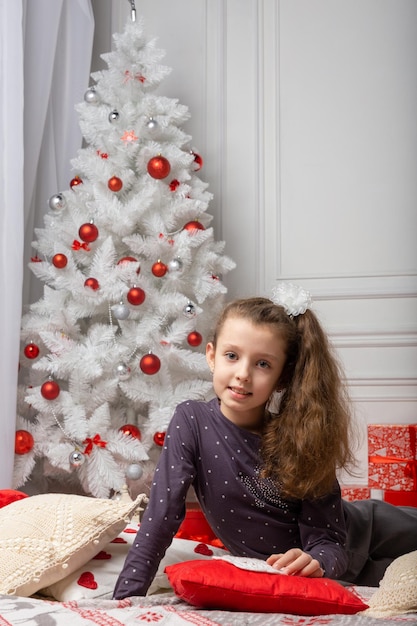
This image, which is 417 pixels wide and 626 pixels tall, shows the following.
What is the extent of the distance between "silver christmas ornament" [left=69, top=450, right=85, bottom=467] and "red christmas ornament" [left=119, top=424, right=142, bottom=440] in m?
0.14

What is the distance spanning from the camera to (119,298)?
2463 mm

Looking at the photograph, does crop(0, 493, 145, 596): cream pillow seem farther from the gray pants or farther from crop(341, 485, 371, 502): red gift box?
crop(341, 485, 371, 502): red gift box

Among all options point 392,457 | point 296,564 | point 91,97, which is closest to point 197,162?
point 91,97

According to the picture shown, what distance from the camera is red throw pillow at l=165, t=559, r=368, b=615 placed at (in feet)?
3.76

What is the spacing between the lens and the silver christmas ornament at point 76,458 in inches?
93.2

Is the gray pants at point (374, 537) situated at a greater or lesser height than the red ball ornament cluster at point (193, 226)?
lesser

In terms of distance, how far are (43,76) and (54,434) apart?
4.06 feet

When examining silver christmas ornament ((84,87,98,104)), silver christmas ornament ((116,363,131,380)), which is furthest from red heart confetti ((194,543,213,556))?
silver christmas ornament ((84,87,98,104))

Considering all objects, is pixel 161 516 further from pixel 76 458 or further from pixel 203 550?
pixel 76 458

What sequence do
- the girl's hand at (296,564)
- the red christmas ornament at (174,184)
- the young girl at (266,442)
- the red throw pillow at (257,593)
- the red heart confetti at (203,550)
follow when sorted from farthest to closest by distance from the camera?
1. the red christmas ornament at (174,184)
2. the red heart confetti at (203,550)
3. the young girl at (266,442)
4. the girl's hand at (296,564)
5. the red throw pillow at (257,593)

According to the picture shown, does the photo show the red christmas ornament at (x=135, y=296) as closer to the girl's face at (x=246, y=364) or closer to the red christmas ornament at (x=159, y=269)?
the red christmas ornament at (x=159, y=269)

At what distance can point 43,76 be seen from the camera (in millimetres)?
2760

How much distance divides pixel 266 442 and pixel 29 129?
5.36 feet

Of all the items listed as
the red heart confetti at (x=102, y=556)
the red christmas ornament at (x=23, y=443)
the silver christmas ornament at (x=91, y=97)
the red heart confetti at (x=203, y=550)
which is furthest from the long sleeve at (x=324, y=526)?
the silver christmas ornament at (x=91, y=97)
